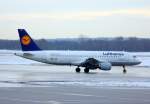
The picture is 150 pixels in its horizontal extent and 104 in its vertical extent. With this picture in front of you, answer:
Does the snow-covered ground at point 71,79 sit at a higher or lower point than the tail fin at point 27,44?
lower

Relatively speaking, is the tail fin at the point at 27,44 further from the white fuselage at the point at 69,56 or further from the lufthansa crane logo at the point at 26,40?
the white fuselage at the point at 69,56

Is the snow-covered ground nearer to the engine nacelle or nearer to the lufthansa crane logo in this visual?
the engine nacelle

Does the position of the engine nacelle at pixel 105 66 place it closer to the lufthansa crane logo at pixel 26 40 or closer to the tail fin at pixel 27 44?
the tail fin at pixel 27 44

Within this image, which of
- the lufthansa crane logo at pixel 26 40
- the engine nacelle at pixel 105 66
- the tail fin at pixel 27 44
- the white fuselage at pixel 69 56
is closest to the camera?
the engine nacelle at pixel 105 66

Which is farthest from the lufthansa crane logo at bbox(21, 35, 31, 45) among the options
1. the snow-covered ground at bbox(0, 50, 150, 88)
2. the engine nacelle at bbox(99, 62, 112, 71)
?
the engine nacelle at bbox(99, 62, 112, 71)

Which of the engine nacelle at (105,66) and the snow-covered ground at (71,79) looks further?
the engine nacelle at (105,66)

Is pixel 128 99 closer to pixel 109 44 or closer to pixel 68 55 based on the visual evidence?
pixel 68 55

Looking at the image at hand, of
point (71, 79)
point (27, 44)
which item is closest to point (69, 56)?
point (27, 44)

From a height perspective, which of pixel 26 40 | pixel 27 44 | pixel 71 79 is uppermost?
pixel 26 40

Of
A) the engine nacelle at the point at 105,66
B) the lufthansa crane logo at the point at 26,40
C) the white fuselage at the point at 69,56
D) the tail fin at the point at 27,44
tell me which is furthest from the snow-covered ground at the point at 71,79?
the lufthansa crane logo at the point at 26,40

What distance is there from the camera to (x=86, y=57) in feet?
167

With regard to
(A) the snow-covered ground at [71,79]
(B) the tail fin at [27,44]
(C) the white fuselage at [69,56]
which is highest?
(B) the tail fin at [27,44]

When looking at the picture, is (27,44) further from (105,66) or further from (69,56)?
(105,66)

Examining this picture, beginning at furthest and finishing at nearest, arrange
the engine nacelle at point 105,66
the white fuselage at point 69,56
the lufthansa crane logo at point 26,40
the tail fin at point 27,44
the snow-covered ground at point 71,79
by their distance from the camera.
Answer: the lufthansa crane logo at point 26,40 < the tail fin at point 27,44 < the white fuselage at point 69,56 < the engine nacelle at point 105,66 < the snow-covered ground at point 71,79
